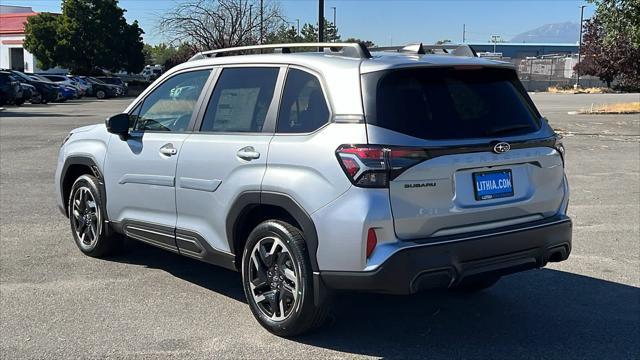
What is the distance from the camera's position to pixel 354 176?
12.4 ft

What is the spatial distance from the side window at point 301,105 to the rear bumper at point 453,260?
976mm

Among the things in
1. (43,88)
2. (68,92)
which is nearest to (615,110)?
(43,88)

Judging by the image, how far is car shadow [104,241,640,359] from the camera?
425 centimetres

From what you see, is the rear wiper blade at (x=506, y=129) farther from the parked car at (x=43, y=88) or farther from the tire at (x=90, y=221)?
the parked car at (x=43, y=88)

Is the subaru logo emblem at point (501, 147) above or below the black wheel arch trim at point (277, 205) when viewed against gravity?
above

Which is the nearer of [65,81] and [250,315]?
[250,315]

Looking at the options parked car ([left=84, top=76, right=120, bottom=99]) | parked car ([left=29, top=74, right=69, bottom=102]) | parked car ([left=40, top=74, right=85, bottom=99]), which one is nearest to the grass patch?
parked car ([left=29, top=74, right=69, bottom=102])

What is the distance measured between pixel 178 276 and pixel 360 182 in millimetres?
2665

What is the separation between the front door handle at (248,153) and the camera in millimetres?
4402

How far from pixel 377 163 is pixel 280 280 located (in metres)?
1.16

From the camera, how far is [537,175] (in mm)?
4359

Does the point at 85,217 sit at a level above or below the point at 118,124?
below

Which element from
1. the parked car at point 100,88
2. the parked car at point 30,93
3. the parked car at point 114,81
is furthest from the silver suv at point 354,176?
the parked car at point 114,81

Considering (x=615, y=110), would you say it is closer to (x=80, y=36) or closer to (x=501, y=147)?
(x=501, y=147)
